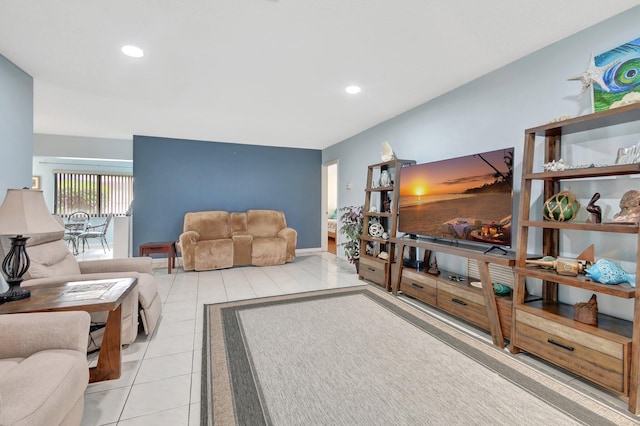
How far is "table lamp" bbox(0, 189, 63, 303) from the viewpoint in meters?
1.69

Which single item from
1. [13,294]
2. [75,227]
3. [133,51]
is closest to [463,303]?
[13,294]

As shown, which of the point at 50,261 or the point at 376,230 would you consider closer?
the point at 50,261

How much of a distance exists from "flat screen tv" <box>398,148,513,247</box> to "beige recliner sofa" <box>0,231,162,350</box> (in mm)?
2886

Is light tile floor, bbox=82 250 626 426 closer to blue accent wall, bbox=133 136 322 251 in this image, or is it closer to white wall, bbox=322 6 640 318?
white wall, bbox=322 6 640 318

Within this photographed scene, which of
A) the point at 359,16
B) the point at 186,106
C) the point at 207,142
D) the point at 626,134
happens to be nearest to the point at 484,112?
the point at 626,134

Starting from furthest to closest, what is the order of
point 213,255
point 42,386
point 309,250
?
point 309,250, point 213,255, point 42,386

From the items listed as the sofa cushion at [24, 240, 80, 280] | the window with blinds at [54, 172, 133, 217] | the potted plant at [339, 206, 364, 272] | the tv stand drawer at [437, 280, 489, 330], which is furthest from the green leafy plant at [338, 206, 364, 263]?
the window with blinds at [54, 172, 133, 217]

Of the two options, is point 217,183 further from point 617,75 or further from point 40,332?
point 617,75

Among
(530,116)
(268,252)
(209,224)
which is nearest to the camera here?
(530,116)

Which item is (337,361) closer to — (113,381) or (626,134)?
(113,381)

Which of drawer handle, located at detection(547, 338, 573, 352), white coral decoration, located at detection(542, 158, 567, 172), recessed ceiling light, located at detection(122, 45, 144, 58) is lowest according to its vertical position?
drawer handle, located at detection(547, 338, 573, 352)

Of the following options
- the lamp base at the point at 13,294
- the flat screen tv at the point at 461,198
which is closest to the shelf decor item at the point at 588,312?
the flat screen tv at the point at 461,198

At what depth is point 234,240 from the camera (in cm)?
530

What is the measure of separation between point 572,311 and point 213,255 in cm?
470
